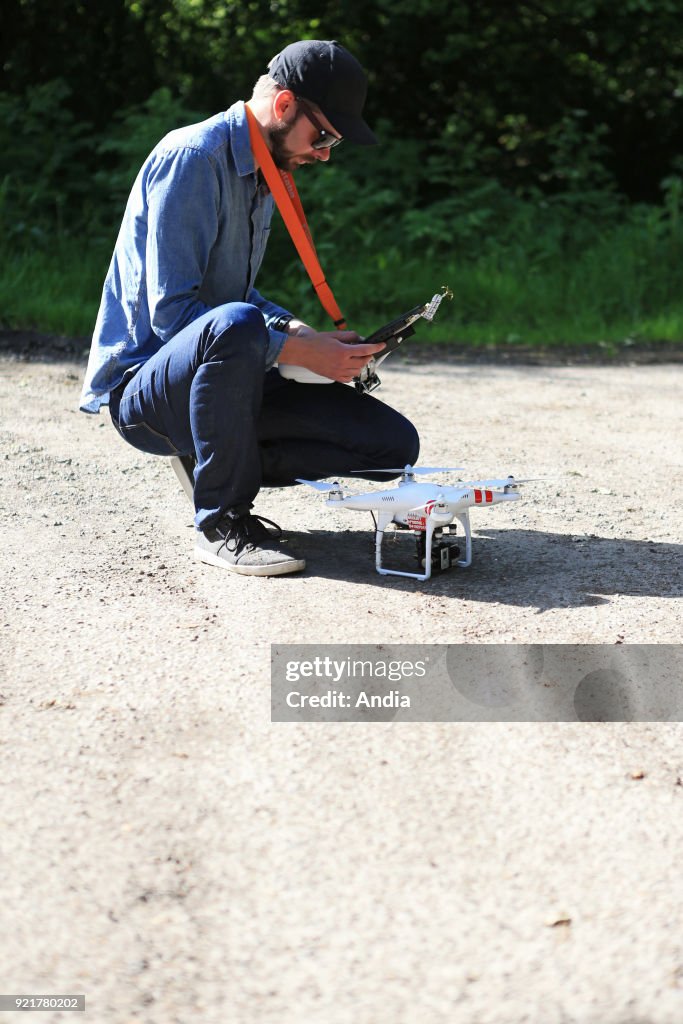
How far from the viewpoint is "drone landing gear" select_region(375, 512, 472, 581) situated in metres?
3.39

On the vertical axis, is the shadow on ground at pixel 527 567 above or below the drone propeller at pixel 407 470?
below

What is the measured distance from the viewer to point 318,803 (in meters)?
2.24

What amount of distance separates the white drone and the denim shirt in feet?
1.59

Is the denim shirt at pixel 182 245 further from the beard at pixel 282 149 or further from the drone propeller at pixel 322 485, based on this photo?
the drone propeller at pixel 322 485

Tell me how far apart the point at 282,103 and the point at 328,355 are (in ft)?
2.32

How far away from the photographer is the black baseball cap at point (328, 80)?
3234 mm

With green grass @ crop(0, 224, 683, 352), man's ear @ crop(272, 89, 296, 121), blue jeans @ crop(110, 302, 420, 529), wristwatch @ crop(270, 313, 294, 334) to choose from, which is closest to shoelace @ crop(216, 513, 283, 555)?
→ blue jeans @ crop(110, 302, 420, 529)

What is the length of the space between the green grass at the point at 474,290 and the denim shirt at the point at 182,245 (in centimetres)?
417

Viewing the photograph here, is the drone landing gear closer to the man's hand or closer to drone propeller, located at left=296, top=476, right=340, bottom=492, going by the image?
drone propeller, located at left=296, top=476, right=340, bottom=492

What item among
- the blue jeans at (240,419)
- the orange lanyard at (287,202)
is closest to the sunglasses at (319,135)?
the orange lanyard at (287,202)

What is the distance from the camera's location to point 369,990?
69.3 inches

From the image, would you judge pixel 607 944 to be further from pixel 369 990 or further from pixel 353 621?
pixel 353 621

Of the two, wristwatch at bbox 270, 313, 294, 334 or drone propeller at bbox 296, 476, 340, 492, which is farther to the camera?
wristwatch at bbox 270, 313, 294, 334

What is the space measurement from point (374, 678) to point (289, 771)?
0.46 meters
